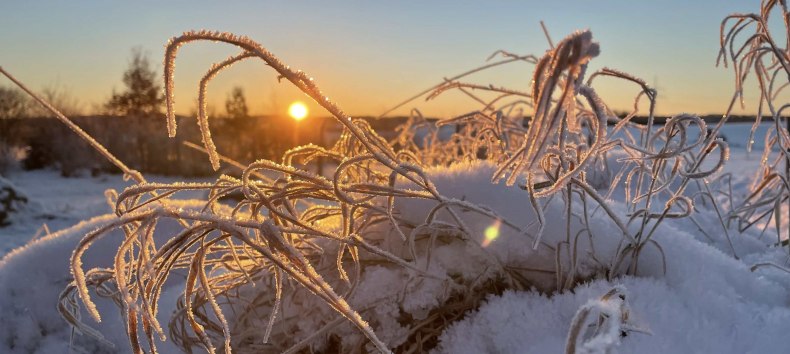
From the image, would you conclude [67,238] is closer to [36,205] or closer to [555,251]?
[555,251]

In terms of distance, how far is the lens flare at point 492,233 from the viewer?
82 cm

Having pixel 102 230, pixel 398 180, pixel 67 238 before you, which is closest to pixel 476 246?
pixel 398 180

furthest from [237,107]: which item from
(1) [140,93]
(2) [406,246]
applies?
(2) [406,246]

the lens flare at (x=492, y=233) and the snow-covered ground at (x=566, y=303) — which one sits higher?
the lens flare at (x=492, y=233)

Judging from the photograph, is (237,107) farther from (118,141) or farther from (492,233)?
(492,233)

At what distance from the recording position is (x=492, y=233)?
32.4 inches

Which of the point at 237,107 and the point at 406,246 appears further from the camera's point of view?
the point at 237,107

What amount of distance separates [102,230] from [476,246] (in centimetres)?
48

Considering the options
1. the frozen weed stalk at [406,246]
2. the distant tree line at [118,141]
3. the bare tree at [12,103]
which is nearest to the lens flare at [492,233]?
the frozen weed stalk at [406,246]

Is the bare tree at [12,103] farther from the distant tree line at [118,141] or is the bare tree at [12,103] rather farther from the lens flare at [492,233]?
the lens flare at [492,233]

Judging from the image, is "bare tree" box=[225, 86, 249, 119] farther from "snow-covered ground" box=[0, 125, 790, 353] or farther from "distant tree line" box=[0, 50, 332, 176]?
"snow-covered ground" box=[0, 125, 790, 353]

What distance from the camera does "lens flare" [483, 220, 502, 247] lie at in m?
0.82

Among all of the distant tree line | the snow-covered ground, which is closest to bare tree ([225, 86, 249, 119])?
the distant tree line

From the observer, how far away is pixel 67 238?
4.50 feet
